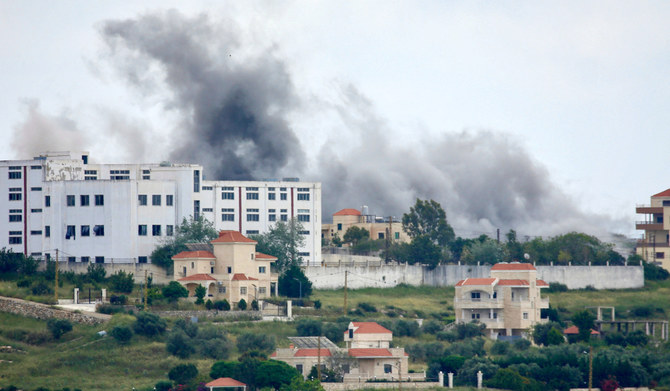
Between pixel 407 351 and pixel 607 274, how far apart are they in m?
34.0

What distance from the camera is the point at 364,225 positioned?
146 meters

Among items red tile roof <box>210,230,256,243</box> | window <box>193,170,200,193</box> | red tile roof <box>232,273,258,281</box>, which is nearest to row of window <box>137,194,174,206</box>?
window <box>193,170,200,193</box>

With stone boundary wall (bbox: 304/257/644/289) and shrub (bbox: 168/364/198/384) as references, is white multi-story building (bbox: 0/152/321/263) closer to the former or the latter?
stone boundary wall (bbox: 304/257/644/289)

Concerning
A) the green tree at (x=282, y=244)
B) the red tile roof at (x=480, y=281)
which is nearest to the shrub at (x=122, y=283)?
the green tree at (x=282, y=244)

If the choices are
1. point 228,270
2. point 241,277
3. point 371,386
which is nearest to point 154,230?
point 228,270

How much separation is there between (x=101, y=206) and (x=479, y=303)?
31.4 metres

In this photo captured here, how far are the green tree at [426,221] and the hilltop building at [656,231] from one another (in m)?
18.9

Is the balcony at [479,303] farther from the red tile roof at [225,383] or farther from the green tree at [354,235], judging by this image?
the green tree at [354,235]

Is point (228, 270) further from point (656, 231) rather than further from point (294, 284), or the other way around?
point (656, 231)

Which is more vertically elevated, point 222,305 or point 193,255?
point 193,255

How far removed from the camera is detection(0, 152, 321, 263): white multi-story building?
112 meters

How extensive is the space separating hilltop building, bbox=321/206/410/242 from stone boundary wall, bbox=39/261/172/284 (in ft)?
123

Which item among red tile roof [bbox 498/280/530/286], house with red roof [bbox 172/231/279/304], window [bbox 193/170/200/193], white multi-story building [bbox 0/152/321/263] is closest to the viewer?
house with red roof [bbox 172/231/279/304]

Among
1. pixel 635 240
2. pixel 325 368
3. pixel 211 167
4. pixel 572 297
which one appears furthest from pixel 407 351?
pixel 635 240
